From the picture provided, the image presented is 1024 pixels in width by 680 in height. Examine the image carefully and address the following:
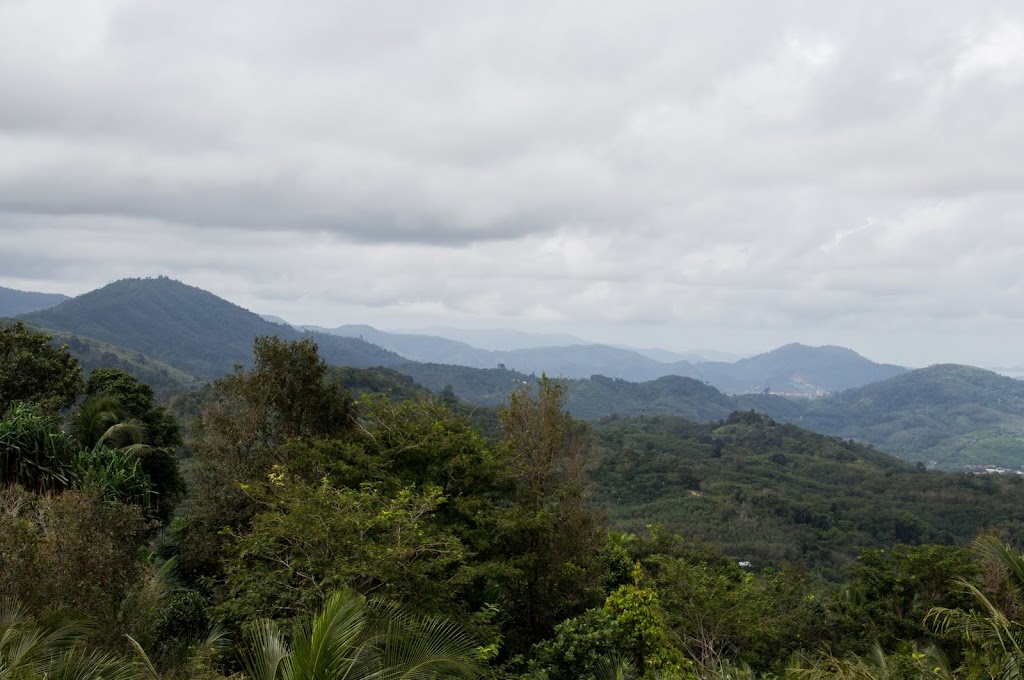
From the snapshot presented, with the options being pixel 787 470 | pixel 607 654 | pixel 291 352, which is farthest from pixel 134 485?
pixel 787 470

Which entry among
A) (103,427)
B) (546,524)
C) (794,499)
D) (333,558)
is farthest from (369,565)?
(794,499)

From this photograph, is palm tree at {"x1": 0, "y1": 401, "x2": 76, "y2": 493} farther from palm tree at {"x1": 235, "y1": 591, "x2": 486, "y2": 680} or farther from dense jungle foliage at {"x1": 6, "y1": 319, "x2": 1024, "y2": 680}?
palm tree at {"x1": 235, "y1": 591, "x2": 486, "y2": 680}

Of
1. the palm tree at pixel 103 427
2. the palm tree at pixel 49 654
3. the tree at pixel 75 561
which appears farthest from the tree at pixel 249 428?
the palm tree at pixel 49 654

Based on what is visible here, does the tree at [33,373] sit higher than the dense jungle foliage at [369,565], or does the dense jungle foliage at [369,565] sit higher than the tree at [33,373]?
the tree at [33,373]

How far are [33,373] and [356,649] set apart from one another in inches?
794

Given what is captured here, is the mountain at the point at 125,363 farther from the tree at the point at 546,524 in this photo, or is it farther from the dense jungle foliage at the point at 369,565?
the tree at the point at 546,524

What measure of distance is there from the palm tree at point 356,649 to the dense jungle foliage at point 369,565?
25mm

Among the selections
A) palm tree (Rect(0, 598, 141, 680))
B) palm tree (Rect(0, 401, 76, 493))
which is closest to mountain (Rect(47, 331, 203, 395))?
palm tree (Rect(0, 401, 76, 493))

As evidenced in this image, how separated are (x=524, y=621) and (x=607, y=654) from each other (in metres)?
Result: 4.18

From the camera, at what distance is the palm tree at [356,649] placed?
4875mm

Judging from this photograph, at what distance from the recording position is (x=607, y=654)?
34.9ft

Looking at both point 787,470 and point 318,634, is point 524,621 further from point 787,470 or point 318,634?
point 787,470

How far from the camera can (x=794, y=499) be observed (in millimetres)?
84375

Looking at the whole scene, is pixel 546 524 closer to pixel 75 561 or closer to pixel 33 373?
pixel 75 561
